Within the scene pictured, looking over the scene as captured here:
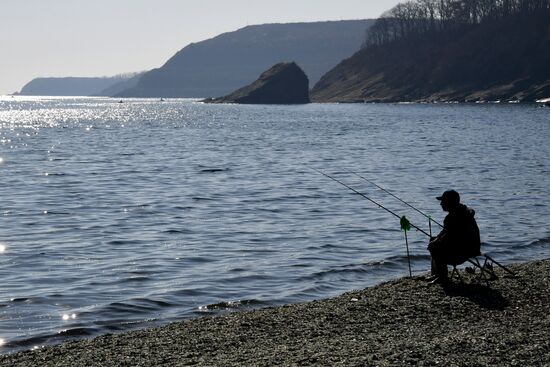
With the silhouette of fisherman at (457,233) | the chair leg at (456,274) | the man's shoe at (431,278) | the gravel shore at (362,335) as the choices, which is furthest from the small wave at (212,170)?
the silhouette of fisherman at (457,233)

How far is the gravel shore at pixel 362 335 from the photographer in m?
10.7

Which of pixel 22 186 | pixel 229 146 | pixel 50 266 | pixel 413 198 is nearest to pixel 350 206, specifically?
pixel 413 198

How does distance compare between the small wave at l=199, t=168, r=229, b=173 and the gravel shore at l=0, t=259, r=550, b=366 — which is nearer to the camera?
the gravel shore at l=0, t=259, r=550, b=366

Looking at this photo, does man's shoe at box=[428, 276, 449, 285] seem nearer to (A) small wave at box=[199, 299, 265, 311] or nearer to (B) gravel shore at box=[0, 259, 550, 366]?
(B) gravel shore at box=[0, 259, 550, 366]

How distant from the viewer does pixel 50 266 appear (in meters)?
19.3

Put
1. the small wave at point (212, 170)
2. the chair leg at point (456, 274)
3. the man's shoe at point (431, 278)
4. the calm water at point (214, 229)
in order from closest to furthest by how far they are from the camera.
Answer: the chair leg at point (456, 274)
the man's shoe at point (431, 278)
the calm water at point (214, 229)
the small wave at point (212, 170)

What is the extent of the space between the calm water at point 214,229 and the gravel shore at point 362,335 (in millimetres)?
1491

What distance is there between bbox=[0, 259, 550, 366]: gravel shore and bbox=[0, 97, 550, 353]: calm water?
1491 mm

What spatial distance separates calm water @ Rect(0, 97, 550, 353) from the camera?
53.4 ft

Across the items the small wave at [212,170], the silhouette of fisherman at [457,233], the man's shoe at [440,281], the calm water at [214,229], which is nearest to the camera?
the silhouette of fisherman at [457,233]

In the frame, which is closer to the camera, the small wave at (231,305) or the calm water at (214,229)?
the small wave at (231,305)

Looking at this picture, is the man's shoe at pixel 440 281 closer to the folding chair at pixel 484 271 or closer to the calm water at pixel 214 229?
the folding chair at pixel 484 271

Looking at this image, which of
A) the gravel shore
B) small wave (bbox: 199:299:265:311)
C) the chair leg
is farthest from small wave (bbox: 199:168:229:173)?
the gravel shore

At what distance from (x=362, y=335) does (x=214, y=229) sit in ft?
43.6
